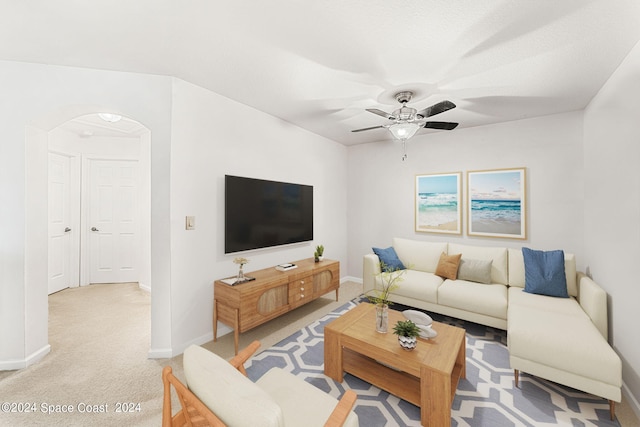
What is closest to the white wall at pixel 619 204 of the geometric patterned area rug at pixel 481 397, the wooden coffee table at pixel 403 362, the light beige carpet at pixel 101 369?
the geometric patterned area rug at pixel 481 397

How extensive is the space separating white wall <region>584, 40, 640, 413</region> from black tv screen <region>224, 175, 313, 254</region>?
3.36 meters

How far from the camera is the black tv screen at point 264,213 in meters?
3.05

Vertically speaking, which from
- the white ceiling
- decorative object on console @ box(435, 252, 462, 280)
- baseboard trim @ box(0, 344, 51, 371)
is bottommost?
baseboard trim @ box(0, 344, 51, 371)

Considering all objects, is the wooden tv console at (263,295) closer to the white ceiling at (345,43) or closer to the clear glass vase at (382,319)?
the clear glass vase at (382,319)

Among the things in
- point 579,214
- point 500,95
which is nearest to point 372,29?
point 500,95

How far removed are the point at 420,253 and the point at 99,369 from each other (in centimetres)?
396

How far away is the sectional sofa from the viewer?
1.87 m

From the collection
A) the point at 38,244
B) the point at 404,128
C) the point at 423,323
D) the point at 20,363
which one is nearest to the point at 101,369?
the point at 20,363

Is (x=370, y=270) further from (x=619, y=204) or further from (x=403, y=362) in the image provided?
(x=619, y=204)

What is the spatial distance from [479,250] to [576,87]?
6.84 ft

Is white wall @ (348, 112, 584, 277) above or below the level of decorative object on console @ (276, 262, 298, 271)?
above

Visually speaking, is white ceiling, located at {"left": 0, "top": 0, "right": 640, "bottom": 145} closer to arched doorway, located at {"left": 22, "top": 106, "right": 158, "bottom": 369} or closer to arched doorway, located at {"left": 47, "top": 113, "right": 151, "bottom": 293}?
arched doorway, located at {"left": 22, "top": 106, "right": 158, "bottom": 369}

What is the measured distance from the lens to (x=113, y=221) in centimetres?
487

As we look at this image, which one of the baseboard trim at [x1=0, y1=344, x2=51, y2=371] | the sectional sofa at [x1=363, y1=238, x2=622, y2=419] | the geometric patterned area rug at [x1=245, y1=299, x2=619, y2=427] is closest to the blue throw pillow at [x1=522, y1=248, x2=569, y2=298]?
the sectional sofa at [x1=363, y1=238, x2=622, y2=419]
